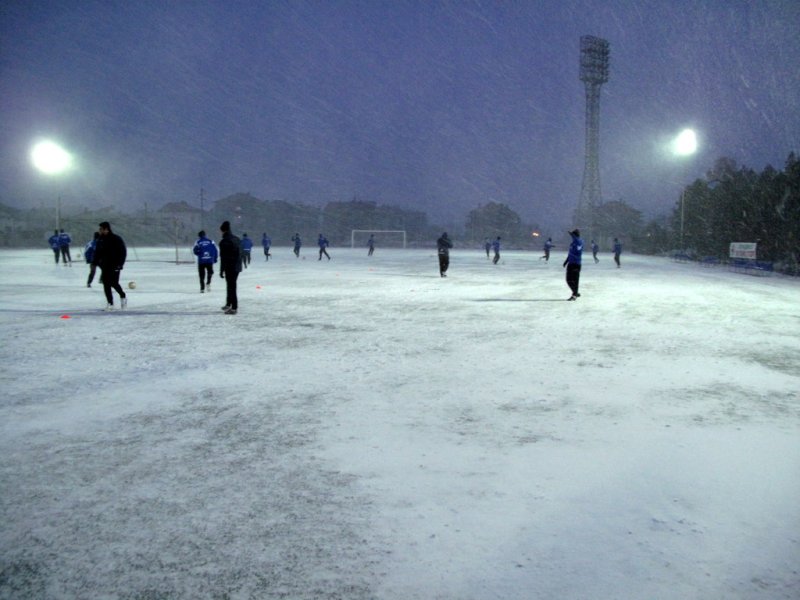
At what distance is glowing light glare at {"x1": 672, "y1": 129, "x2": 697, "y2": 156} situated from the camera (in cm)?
4375

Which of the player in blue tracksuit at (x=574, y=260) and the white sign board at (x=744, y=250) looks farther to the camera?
the white sign board at (x=744, y=250)

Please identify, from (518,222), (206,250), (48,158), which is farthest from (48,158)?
(518,222)

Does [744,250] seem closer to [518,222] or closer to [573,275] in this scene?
[573,275]

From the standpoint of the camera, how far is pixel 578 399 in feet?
19.9

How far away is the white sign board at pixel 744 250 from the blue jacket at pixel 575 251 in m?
23.2

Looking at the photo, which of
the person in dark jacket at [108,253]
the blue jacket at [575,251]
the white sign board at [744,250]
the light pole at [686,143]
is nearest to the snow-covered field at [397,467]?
the person in dark jacket at [108,253]

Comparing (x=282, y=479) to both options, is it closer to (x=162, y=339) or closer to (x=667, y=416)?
(x=667, y=416)

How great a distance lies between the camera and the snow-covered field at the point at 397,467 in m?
2.86

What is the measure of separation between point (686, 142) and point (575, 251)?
35.9m

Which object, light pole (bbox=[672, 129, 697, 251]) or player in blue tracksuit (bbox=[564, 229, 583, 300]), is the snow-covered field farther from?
light pole (bbox=[672, 129, 697, 251])

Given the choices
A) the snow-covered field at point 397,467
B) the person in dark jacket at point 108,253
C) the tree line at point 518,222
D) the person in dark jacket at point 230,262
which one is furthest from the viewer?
the tree line at point 518,222

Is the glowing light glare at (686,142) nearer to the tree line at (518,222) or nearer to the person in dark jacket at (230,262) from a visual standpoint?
the tree line at (518,222)

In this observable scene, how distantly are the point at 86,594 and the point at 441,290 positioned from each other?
1633 centimetres

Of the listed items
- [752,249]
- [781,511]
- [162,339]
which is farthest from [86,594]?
[752,249]
